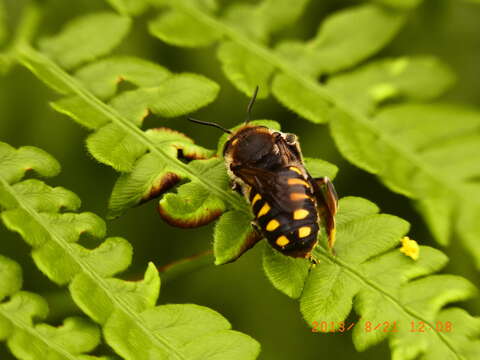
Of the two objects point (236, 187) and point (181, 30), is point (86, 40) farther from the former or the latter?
point (236, 187)

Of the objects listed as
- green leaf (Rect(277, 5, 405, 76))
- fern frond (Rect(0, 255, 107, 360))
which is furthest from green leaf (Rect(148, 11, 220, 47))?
fern frond (Rect(0, 255, 107, 360))

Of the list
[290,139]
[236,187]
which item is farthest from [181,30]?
[236,187]

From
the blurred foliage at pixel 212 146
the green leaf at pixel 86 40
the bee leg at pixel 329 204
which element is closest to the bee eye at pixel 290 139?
the bee leg at pixel 329 204

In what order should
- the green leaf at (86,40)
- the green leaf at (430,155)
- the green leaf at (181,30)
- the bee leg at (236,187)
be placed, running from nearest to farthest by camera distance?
the bee leg at (236,187)
the green leaf at (430,155)
the green leaf at (86,40)
the green leaf at (181,30)

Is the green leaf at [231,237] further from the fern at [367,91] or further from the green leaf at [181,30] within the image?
the green leaf at [181,30]

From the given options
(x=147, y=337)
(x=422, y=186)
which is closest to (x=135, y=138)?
(x=147, y=337)

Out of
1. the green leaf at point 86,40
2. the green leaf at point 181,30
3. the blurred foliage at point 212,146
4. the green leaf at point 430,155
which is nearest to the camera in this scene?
the green leaf at point 430,155

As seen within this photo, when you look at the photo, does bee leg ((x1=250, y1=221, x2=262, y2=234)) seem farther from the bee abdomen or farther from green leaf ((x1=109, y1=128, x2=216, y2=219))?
green leaf ((x1=109, y1=128, x2=216, y2=219))
